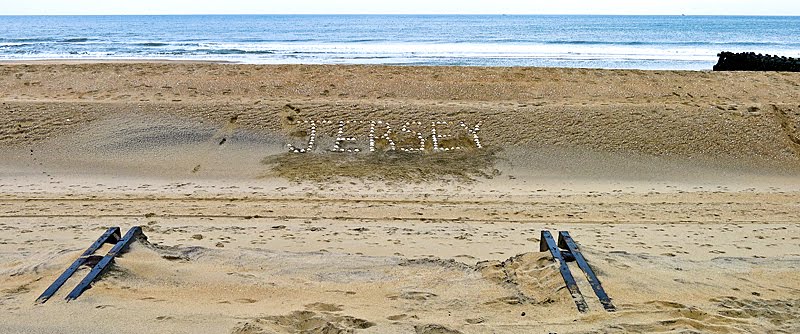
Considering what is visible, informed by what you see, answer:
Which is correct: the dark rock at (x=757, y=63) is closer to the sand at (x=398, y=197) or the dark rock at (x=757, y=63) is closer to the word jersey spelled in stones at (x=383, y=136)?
the sand at (x=398, y=197)

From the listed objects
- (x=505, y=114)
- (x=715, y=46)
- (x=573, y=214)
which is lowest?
(x=573, y=214)

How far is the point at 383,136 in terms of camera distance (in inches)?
504

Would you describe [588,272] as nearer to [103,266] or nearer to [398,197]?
[103,266]

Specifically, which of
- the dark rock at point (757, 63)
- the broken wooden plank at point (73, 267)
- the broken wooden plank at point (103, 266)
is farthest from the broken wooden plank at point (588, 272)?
the dark rock at point (757, 63)

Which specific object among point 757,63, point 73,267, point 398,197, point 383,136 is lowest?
point 398,197

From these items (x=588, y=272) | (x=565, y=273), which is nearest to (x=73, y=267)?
(x=565, y=273)

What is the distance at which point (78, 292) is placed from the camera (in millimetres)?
4477

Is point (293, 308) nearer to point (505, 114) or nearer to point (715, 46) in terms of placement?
point (505, 114)

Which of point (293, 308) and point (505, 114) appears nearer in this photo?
point (293, 308)

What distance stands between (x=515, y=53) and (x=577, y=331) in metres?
36.0

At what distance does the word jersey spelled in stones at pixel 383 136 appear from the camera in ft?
40.8

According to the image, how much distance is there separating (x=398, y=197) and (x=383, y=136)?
2775 millimetres

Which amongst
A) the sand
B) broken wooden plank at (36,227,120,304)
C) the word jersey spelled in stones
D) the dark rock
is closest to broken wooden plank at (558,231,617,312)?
the sand

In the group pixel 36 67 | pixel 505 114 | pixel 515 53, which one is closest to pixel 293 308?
pixel 505 114
